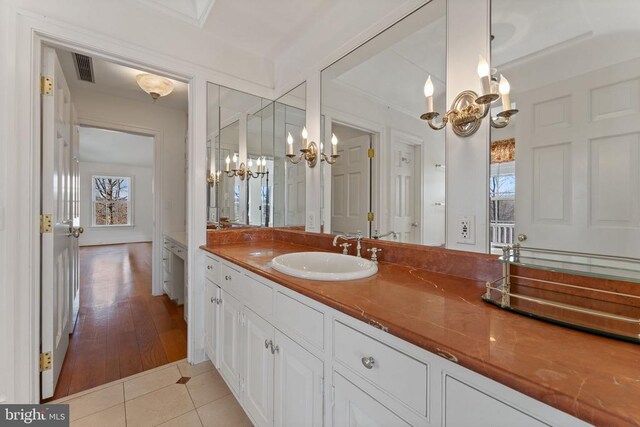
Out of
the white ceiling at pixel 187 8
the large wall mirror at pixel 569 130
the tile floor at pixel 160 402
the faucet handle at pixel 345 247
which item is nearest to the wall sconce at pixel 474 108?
the large wall mirror at pixel 569 130

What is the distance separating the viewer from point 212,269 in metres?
1.86

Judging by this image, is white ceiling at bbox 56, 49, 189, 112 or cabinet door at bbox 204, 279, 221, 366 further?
white ceiling at bbox 56, 49, 189, 112

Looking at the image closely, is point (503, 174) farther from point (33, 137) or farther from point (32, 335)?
point (32, 335)

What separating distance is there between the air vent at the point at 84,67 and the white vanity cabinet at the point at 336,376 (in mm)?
2331

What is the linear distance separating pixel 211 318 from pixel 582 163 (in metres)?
2.05

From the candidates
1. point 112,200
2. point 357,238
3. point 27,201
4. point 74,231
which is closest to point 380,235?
point 357,238

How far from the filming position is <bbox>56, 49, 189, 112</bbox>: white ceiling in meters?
2.50

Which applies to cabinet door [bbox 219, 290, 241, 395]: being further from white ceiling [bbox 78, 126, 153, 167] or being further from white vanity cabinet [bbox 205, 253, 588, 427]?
white ceiling [bbox 78, 126, 153, 167]

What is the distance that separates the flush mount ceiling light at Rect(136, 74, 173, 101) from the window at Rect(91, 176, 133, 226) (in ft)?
22.1

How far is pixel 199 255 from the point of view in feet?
6.66

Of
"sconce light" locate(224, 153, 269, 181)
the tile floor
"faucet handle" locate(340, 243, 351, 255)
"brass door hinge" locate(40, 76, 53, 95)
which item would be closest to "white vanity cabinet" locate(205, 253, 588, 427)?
the tile floor

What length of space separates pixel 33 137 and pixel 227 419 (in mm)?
1837

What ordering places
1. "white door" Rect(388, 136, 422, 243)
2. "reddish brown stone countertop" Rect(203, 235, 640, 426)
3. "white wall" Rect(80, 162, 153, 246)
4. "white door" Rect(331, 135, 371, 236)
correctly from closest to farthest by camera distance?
"reddish brown stone countertop" Rect(203, 235, 640, 426), "white door" Rect(388, 136, 422, 243), "white door" Rect(331, 135, 371, 236), "white wall" Rect(80, 162, 153, 246)

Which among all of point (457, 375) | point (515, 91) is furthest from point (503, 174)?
point (457, 375)
